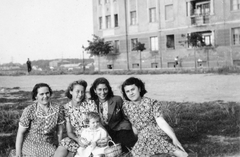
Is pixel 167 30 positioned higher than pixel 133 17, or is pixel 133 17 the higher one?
pixel 133 17

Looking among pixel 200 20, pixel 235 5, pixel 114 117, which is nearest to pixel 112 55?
pixel 200 20

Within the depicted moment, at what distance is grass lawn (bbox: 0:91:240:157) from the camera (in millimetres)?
5238

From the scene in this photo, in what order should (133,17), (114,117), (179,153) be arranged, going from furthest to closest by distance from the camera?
1. (133,17)
2. (114,117)
3. (179,153)

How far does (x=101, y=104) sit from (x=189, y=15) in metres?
22.2

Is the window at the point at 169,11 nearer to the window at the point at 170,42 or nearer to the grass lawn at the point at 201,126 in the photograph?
the window at the point at 170,42

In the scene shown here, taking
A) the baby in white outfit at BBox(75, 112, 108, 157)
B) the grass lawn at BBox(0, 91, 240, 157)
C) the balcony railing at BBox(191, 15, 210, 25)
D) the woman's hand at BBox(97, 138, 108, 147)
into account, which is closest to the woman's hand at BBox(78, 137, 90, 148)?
the baby in white outfit at BBox(75, 112, 108, 157)

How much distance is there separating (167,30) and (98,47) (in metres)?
6.14

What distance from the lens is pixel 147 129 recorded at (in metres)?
4.16

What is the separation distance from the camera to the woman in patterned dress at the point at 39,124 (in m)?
4.22

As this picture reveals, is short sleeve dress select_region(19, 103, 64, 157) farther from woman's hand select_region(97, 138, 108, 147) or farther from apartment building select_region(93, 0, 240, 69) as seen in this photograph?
apartment building select_region(93, 0, 240, 69)

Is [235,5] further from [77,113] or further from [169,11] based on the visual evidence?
[77,113]

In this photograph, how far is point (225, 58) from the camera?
23.5 meters

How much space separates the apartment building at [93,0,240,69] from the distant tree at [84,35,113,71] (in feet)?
5.23

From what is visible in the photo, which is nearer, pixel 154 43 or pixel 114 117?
pixel 114 117
